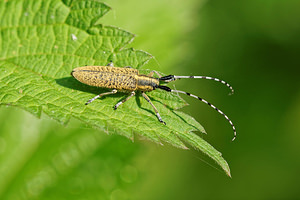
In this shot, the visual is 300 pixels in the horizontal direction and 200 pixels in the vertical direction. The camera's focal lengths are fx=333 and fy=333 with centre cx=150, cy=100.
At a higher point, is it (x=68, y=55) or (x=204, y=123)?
(x=68, y=55)

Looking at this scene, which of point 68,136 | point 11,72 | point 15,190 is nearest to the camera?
point 11,72

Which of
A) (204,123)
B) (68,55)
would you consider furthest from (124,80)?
(204,123)

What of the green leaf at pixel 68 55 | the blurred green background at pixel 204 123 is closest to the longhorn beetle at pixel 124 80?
the green leaf at pixel 68 55

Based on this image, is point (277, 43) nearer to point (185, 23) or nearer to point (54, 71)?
point (185, 23)

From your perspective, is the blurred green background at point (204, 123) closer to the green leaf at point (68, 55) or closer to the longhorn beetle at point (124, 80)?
the longhorn beetle at point (124, 80)

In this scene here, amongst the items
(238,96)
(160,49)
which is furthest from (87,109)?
(238,96)

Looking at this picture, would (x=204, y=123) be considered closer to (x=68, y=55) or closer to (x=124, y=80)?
(x=124, y=80)

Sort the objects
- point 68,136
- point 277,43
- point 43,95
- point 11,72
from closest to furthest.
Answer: point 43,95
point 11,72
point 68,136
point 277,43
